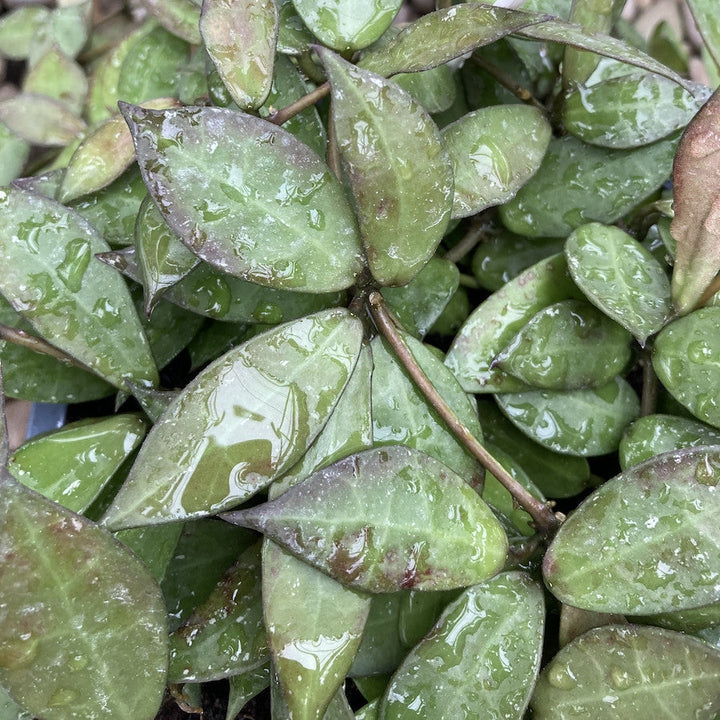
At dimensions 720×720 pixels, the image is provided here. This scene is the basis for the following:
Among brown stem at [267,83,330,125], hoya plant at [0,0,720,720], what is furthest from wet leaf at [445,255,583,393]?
brown stem at [267,83,330,125]

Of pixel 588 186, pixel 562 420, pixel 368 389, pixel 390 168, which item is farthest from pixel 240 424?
pixel 588 186

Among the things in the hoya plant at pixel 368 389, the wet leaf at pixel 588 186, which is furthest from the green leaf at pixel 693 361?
the wet leaf at pixel 588 186

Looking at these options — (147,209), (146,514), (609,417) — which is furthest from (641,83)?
(146,514)

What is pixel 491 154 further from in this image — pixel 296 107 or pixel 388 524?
pixel 388 524

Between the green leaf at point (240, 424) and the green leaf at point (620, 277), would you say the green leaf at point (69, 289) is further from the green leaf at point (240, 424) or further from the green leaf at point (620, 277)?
the green leaf at point (620, 277)

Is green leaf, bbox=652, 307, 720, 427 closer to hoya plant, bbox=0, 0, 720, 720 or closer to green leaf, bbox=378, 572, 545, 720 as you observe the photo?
hoya plant, bbox=0, 0, 720, 720

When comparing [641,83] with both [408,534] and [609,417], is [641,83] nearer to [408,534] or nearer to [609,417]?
[609,417]
